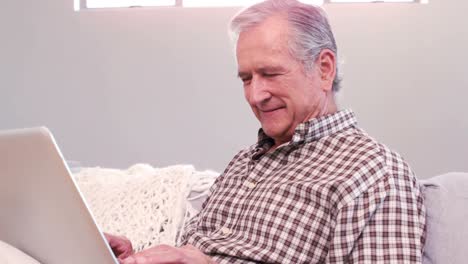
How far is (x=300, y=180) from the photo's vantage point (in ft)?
4.01

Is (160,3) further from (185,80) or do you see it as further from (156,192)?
(156,192)

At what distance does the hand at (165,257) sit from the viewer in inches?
38.1

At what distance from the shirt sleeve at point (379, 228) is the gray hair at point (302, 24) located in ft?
1.14

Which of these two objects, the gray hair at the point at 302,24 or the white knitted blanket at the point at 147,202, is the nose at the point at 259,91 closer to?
the gray hair at the point at 302,24

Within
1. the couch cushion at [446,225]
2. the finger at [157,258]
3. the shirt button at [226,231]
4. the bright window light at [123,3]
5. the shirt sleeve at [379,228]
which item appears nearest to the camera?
the finger at [157,258]

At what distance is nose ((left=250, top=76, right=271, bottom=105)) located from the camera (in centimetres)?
134

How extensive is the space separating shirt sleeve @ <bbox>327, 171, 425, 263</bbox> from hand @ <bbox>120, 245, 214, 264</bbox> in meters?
A: 0.24

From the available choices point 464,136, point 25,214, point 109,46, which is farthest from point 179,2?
point 25,214

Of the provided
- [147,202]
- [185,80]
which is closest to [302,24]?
[147,202]

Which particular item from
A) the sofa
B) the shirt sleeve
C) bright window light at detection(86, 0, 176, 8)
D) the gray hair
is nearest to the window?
bright window light at detection(86, 0, 176, 8)

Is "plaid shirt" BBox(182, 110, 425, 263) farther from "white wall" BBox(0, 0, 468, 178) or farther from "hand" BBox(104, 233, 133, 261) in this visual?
"white wall" BBox(0, 0, 468, 178)

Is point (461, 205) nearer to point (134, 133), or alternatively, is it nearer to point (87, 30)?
point (134, 133)

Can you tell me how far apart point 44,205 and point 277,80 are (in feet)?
2.41

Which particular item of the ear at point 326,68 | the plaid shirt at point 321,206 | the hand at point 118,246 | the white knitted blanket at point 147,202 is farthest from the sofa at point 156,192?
the hand at point 118,246
